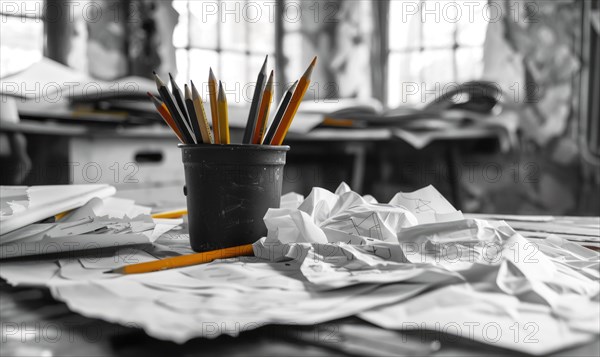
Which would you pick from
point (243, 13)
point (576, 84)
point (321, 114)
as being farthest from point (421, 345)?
point (243, 13)

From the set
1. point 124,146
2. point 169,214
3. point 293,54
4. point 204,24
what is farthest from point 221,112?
point 293,54

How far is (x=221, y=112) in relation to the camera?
19.7 inches

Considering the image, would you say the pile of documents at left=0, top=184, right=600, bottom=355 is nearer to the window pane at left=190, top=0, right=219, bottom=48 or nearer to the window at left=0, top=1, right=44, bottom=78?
the window at left=0, top=1, right=44, bottom=78

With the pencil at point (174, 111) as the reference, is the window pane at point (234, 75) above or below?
above

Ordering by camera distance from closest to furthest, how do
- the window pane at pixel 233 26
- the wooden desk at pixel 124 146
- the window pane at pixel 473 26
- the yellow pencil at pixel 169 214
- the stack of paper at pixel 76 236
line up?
1. the stack of paper at pixel 76 236
2. the yellow pencil at pixel 169 214
3. the wooden desk at pixel 124 146
4. the window pane at pixel 473 26
5. the window pane at pixel 233 26

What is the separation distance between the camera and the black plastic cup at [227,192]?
1.61 ft

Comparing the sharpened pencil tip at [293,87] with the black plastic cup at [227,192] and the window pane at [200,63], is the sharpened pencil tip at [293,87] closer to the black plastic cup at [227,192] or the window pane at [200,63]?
Answer: the black plastic cup at [227,192]

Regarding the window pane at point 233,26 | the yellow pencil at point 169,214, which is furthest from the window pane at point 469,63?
the yellow pencil at point 169,214

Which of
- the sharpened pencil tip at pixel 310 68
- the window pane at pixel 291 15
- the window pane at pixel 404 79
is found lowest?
the sharpened pencil tip at pixel 310 68

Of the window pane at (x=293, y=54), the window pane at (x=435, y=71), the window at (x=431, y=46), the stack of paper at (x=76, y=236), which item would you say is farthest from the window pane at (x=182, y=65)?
the stack of paper at (x=76, y=236)

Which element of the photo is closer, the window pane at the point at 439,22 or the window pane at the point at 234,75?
the window pane at the point at 439,22

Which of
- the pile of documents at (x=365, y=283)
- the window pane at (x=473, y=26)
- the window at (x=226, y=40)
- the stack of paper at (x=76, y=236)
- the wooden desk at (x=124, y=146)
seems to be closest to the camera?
the pile of documents at (x=365, y=283)

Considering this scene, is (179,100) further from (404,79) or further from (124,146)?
(404,79)

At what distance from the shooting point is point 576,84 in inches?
81.8
